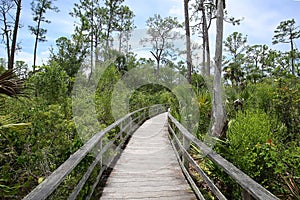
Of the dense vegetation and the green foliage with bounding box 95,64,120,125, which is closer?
the dense vegetation

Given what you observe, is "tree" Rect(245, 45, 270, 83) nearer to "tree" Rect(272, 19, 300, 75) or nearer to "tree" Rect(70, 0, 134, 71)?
"tree" Rect(272, 19, 300, 75)

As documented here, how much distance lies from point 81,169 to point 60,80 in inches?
93.4

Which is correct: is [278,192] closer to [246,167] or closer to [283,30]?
[246,167]

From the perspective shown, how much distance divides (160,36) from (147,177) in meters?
24.6

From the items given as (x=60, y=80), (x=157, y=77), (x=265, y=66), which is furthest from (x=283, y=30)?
(x=60, y=80)

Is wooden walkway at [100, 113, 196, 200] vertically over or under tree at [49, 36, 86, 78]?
under

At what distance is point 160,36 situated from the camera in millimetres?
26797

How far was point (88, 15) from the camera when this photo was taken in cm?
2362

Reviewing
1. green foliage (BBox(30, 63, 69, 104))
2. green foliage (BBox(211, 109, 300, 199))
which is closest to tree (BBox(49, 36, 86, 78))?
green foliage (BBox(30, 63, 69, 104))

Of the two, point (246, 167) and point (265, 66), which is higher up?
point (265, 66)

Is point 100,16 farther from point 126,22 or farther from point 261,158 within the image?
point 261,158

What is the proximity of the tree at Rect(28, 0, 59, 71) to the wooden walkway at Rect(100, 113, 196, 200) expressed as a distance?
66.7 ft

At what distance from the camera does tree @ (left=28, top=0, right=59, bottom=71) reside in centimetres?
2188

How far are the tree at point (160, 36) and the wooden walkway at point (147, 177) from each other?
20797mm
